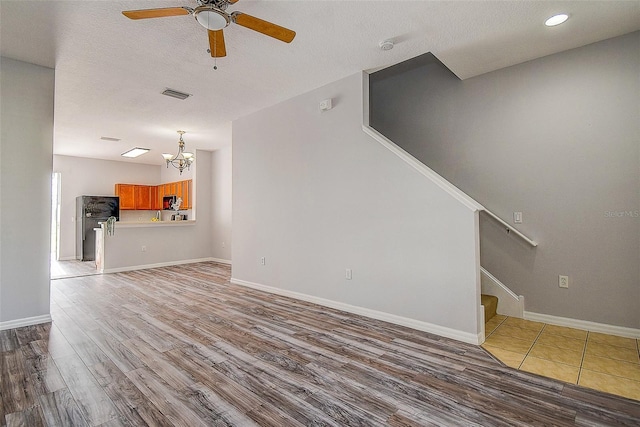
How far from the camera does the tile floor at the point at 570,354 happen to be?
7.30 feet

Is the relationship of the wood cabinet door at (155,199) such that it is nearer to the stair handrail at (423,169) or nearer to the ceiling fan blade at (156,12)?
the stair handrail at (423,169)

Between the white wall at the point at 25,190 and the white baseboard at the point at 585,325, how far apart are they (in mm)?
5438

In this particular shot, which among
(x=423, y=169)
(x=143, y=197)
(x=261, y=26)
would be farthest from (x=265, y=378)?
(x=143, y=197)

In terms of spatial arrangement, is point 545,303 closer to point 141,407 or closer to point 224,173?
point 141,407

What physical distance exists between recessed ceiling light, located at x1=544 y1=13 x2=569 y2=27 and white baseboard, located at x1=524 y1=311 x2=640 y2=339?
9.48 ft

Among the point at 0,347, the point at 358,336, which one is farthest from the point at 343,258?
the point at 0,347

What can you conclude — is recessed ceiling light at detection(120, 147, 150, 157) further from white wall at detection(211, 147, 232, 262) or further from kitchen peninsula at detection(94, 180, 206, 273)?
white wall at detection(211, 147, 232, 262)

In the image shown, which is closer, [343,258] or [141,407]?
[141,407]

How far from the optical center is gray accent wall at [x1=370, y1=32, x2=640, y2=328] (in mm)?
2990

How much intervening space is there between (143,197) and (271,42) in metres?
8.22

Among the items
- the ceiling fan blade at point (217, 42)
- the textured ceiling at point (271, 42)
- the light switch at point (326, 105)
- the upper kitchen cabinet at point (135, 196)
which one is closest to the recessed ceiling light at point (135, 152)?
the upper kitchen cabinet at point (135, 196)

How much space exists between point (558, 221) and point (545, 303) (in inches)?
36.0

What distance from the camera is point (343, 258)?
383 centimetres

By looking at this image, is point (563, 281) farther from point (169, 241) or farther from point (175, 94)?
point (169, 241)
